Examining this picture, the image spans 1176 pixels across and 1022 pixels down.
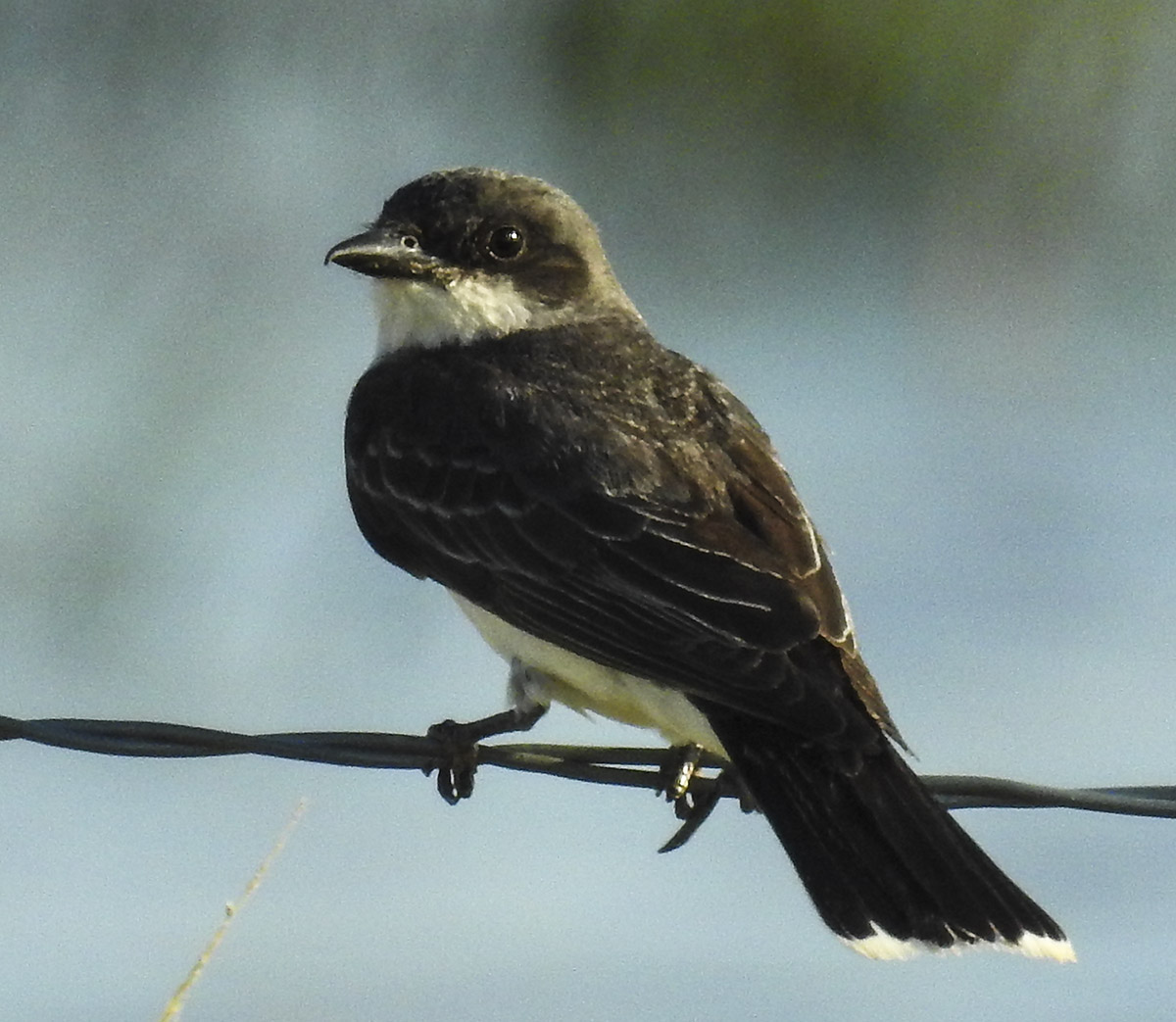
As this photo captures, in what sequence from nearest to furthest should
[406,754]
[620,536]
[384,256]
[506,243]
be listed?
[406,754] < [620,536] < [384,256] < [506,243]

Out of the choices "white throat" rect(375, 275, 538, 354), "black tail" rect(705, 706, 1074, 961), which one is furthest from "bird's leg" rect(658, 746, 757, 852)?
"white throat" rect(375, 275, 538, 354)

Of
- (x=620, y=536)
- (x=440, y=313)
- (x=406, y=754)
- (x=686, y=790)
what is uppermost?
(x=440, y=313)

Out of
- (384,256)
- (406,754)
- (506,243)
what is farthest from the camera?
(506,243)

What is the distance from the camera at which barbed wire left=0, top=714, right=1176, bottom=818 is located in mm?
4352

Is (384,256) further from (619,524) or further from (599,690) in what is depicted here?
(599,690)

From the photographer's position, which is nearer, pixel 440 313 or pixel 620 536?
pixel 620 536

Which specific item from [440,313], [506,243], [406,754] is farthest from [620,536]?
[506,243]

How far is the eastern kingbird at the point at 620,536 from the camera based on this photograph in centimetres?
493

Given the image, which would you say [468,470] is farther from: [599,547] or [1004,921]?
[1004,921]

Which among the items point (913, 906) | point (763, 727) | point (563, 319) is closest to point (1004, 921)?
point (913, 906)

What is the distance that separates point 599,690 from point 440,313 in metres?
1.80

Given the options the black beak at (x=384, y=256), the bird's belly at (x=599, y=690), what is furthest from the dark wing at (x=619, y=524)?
the black beak at (x=384, y=256)

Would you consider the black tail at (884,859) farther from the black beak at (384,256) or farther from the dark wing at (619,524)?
the black beak at (384,256)

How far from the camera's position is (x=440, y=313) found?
683cm
